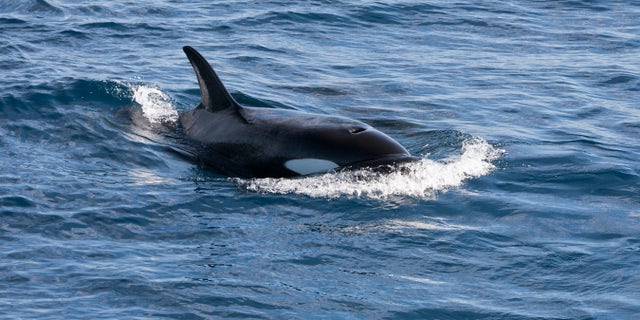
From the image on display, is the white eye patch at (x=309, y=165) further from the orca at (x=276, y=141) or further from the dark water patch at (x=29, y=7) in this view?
the dark water patch at (x=29, y=7)

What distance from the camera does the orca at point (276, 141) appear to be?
12.5m

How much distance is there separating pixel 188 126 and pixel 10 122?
8.86 ft

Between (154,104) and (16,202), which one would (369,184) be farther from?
(154,104)

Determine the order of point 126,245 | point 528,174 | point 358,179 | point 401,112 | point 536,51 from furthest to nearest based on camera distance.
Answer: point 536,51
point 401,112
point 528,174
point 358,179
point 126,245

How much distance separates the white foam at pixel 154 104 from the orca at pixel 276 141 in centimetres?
147

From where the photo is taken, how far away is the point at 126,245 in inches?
419

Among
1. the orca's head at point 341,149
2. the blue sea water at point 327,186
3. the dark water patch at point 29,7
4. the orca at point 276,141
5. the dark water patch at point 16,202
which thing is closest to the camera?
the blue sea water at point 327,186

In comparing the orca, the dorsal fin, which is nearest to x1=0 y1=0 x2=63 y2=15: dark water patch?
the dorsal fin

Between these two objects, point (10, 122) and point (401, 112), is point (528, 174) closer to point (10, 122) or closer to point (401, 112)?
point (401, 112)

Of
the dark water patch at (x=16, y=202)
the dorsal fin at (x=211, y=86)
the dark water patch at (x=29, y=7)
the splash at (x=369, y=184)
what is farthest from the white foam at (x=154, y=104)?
the dark water patch at (x=29, y=7)

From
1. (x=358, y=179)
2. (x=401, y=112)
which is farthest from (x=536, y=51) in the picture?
(x=358, y=179)

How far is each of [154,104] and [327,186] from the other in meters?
5.40

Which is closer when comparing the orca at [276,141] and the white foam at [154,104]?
the orca at [276,141]

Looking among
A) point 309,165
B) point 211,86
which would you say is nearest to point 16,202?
point 309,165
